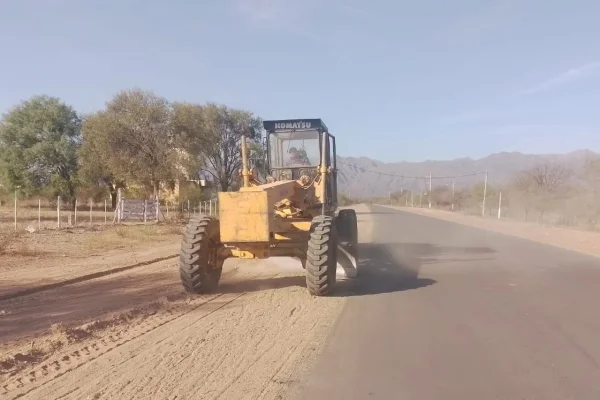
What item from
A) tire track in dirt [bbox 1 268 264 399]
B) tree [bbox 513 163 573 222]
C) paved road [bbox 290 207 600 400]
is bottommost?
paved road [bbox 290 207 600 400]

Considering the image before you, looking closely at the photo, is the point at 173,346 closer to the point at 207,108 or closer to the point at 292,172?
the point at 292,172

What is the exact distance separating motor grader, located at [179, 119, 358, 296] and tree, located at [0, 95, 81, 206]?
3783 centimetres

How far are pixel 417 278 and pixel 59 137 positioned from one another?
42261 millimetres

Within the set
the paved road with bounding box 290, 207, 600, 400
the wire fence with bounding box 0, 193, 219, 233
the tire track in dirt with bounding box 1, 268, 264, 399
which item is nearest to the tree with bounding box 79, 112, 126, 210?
the wire fence with bounding box 0, 193, 219, 233

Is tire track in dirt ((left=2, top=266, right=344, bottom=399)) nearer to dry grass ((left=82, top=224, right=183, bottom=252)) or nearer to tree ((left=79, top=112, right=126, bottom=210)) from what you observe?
dry grass ((left=82, top=224, right=183, bottom=252))

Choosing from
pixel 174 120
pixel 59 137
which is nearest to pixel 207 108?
pixel 174 120

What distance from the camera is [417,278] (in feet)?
44.1

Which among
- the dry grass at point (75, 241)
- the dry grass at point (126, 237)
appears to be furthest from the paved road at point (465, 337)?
the dry grass at point (126, 237)

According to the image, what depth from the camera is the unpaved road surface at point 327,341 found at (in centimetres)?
561

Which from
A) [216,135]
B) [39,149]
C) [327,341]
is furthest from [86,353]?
[39,149]

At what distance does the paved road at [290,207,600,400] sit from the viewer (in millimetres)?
5652

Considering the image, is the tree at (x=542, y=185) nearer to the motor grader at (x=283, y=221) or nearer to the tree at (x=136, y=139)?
the tree at (x=136, y=139)

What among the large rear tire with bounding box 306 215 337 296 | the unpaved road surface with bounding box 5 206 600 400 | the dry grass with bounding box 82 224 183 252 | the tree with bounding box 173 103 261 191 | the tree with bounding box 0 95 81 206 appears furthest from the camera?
the tree with bounding box 0 95 81 206

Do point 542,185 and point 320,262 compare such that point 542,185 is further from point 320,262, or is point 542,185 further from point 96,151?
point 320,262
